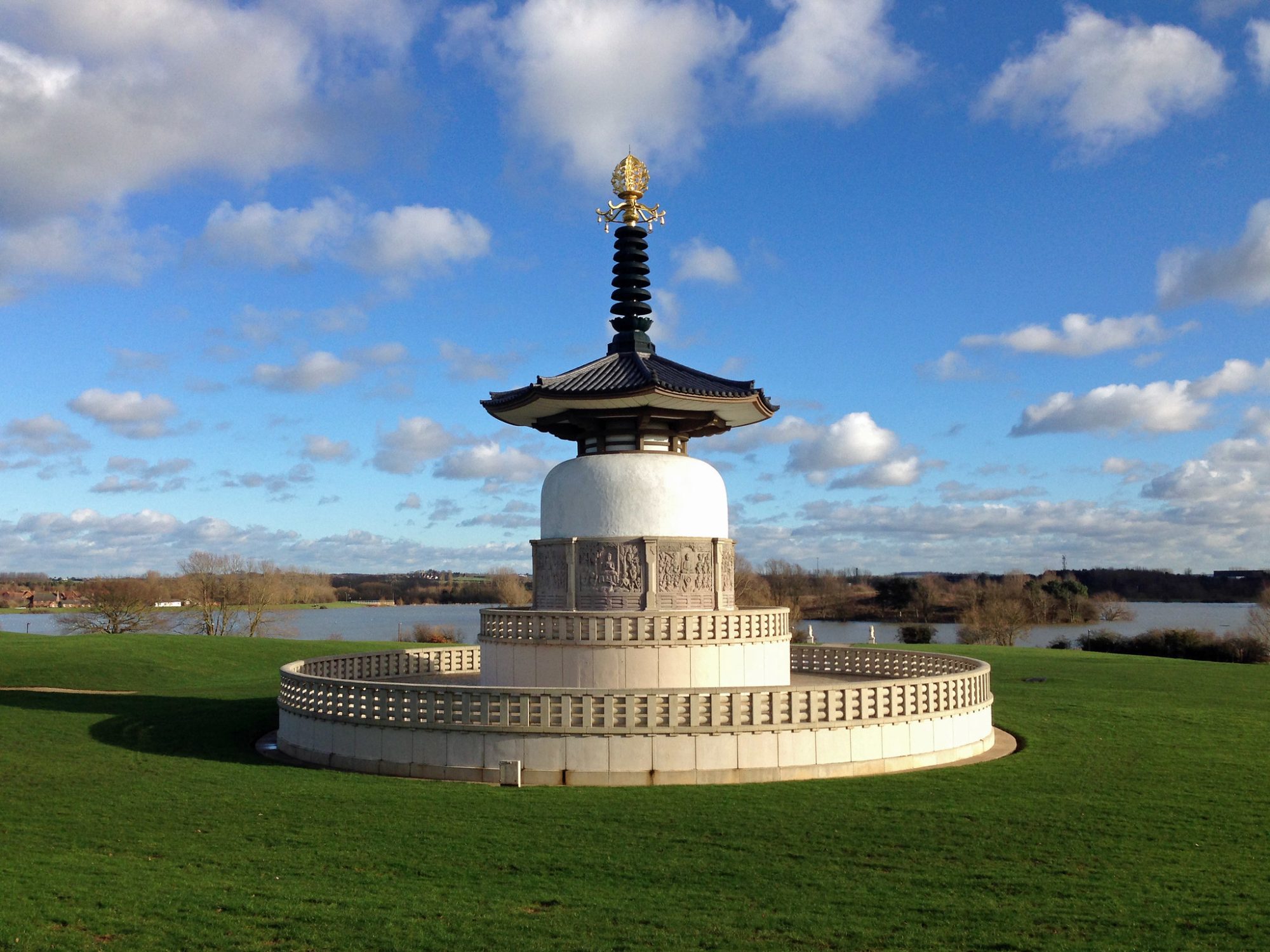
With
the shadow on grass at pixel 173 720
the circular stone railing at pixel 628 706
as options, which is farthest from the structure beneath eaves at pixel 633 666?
the shadow on grass at pixel 173 720

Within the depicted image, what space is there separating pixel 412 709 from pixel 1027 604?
72970mm

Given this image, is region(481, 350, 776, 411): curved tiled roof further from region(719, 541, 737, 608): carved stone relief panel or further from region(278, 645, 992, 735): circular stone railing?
region(278, 645, 992, 735): circular stone railing

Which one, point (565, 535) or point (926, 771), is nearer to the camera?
point (926, 771)

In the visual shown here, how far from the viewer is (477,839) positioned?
11.5 m

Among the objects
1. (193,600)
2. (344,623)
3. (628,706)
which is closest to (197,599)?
(193,600)

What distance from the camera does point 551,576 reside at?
853 inches

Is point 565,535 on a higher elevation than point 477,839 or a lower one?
higher

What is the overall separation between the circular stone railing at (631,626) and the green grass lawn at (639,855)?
16.5ft

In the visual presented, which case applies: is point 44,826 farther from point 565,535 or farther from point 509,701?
point 565,535

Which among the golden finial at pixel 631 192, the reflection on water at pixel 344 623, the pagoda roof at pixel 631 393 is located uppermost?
the golden finial at pixel 631 192

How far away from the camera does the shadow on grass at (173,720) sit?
1792cm

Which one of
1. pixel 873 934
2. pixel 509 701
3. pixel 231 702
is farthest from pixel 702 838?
pixel 231 702

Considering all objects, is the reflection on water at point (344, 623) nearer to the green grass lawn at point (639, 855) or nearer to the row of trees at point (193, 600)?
the row of trees at point (193, 600)

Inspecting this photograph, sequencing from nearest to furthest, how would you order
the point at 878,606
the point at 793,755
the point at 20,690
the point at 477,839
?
the point at 477,839
the point at 793,755
the point at 20,690
the point at 878,606
